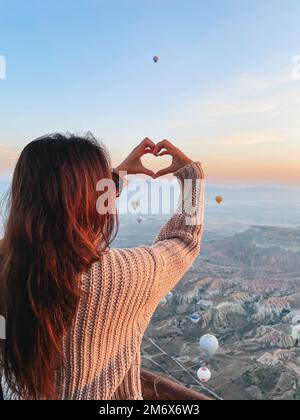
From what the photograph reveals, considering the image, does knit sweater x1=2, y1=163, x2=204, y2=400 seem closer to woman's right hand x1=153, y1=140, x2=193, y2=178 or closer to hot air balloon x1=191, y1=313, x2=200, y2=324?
woman's right hand x1=153, y1=140, x2=193, y2=178

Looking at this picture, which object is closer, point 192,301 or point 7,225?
point 7,225

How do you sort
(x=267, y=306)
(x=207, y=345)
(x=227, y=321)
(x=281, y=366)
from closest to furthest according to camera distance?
(x=207, y=345) < (x=281, y=366) < (x=227, y=321) < (x=267, y=306)

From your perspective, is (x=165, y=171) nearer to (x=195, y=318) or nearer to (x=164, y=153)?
(x=164, y=153)

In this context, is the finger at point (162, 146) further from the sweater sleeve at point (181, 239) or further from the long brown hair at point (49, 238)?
the long brown hair at point (49, 238)

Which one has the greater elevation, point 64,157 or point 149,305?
point 64,157

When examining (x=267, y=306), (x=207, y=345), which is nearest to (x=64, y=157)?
(x=207, y=345)

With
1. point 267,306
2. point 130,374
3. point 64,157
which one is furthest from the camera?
point 267,306

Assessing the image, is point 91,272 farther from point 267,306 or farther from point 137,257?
point 267,306
